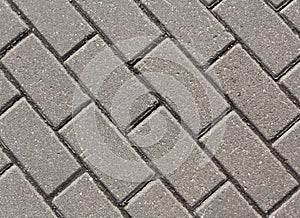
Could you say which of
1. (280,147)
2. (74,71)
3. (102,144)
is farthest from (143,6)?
(280,147)

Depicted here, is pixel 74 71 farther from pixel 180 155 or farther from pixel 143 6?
pixel 180 155

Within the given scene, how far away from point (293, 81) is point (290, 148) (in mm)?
280

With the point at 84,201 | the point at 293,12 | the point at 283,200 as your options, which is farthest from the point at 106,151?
the point at 293,12

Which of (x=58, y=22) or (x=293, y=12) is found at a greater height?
(x=58, y=22)

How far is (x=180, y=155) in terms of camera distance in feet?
6.98

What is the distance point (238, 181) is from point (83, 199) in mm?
643

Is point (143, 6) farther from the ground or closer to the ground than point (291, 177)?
farther from the ground

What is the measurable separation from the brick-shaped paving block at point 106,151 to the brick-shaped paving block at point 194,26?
48 cm

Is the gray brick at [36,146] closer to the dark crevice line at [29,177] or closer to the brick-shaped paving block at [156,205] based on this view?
the dark crevice line at [29,177]

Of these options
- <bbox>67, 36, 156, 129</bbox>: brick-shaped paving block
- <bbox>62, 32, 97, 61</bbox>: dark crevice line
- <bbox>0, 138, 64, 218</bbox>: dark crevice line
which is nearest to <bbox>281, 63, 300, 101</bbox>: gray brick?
<bbox>67, 36, 156, 129</bbox>: brick-shaped paving block

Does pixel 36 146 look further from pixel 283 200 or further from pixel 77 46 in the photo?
pixel 283 200

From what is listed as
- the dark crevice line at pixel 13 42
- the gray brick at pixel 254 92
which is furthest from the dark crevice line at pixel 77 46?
the gray brick at pixel 254 92

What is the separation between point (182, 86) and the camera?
7.07 ft

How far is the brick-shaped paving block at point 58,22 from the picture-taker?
2.18 meters
